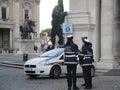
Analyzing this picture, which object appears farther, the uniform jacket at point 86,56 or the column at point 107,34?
the column at point 107,34

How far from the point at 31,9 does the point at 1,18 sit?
8946 millimetres

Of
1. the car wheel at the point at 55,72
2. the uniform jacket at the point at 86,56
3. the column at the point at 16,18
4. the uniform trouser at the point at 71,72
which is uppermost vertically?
the column at the point at 16,18

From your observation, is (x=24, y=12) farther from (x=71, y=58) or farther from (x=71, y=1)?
(x=71, y=58)

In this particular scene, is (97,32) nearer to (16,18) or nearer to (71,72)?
(71,72)

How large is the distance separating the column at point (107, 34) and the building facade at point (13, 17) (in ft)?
205

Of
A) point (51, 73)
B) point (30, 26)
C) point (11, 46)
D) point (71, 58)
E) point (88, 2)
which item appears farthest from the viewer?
point (11, 46)

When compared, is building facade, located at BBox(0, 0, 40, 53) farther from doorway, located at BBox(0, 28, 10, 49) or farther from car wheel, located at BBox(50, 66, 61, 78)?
car wheel, located at BBox(50, 66, 61, 78)

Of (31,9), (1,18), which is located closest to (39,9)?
(31,9)

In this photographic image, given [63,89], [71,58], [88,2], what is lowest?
[63,89]

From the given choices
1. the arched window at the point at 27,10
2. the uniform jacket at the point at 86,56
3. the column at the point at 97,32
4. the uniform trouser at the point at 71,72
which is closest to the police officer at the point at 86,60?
the uniform jacket at the point at 86,56

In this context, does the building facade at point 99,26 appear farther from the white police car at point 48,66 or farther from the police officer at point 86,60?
the police officer at point 86,60

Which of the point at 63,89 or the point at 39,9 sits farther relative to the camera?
the point at 39,9

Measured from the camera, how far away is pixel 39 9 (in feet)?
321

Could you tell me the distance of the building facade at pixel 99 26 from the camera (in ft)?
73.4
